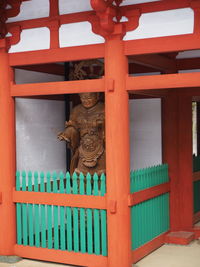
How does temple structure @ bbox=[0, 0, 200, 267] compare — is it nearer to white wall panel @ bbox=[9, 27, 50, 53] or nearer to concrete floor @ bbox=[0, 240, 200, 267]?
white wall panel @ bbox=[9, 27, 50, 53]

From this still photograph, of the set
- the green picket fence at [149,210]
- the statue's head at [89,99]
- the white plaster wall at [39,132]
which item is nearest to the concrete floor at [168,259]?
the green picket fence at [149,210]

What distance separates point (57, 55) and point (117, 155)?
1619mm

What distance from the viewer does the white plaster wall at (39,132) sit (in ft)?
25.6

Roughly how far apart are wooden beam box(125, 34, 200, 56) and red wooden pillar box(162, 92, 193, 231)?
209 centimetres

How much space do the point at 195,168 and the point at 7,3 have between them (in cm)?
423

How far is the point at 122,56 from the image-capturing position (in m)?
6.46

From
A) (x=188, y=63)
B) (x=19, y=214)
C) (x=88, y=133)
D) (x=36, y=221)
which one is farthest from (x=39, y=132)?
(x=188, y=63)

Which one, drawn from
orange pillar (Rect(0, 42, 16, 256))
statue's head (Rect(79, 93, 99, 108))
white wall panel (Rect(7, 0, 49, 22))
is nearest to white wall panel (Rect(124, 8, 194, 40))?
white wall panel (Rect(7, 0, 49, 22))

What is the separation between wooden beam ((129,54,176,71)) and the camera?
701cm

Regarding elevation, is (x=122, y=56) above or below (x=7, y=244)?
above

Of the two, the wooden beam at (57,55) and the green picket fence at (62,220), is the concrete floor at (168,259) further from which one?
the wooden beam at (57,55)

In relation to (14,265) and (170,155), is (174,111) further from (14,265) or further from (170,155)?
(14,265)

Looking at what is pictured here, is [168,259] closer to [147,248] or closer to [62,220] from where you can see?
[147,248]

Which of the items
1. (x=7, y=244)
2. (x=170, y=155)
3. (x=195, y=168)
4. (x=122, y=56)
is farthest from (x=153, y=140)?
(x=7, y=244)
